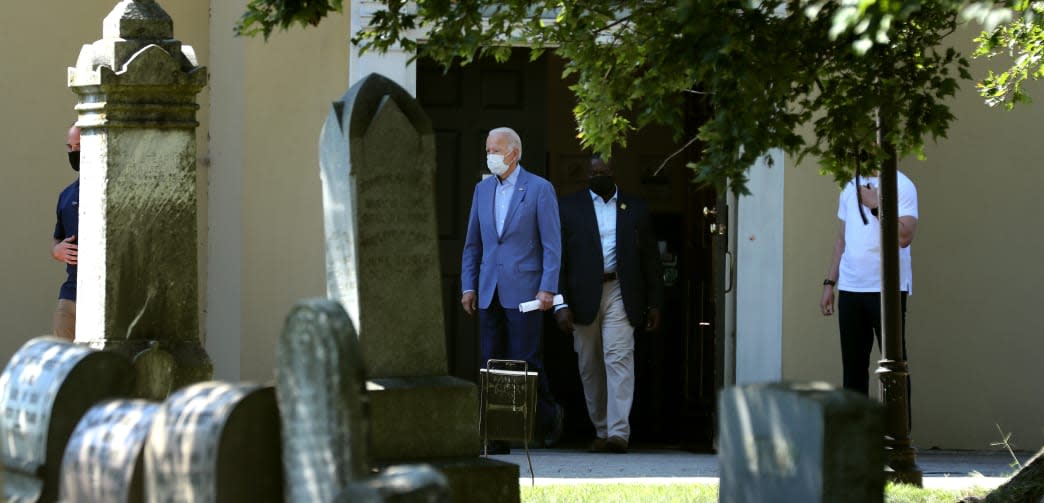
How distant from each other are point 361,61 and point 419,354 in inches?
211

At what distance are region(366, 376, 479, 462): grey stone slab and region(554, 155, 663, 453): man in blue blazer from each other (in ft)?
15.1

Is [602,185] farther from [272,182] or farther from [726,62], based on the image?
[726,62]

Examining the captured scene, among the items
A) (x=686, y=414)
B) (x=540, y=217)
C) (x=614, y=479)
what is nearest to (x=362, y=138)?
(x=614, y=479)

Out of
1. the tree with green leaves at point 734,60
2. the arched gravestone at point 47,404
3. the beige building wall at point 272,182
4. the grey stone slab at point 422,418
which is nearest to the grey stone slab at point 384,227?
the grey stone slab at point 422,418

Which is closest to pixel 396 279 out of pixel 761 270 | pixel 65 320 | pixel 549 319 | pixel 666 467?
pixel 65 320

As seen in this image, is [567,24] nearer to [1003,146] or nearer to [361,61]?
[361,61]

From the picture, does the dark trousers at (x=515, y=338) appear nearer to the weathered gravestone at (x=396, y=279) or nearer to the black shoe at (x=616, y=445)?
the black shoe at (x=616, y=445)

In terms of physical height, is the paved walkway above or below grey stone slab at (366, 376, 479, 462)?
below

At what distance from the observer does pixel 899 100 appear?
784 centimetres

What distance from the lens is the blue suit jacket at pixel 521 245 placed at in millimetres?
11703

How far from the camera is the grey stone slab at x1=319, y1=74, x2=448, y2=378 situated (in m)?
7.11

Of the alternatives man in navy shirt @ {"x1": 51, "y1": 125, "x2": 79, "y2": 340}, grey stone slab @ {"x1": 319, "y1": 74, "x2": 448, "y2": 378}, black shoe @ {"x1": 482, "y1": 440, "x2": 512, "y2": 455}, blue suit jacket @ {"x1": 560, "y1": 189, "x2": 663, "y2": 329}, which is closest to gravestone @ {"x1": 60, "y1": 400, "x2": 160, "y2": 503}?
grey stone slab @ {"x1": 319, "y1": 74, "x2": 448, "y2": 378}

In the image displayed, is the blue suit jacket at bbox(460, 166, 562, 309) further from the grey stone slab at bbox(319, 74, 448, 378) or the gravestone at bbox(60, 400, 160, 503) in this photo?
the gravestone at bbox(60, 400, 160, 503)

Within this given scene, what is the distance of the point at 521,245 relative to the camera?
1177 cm
